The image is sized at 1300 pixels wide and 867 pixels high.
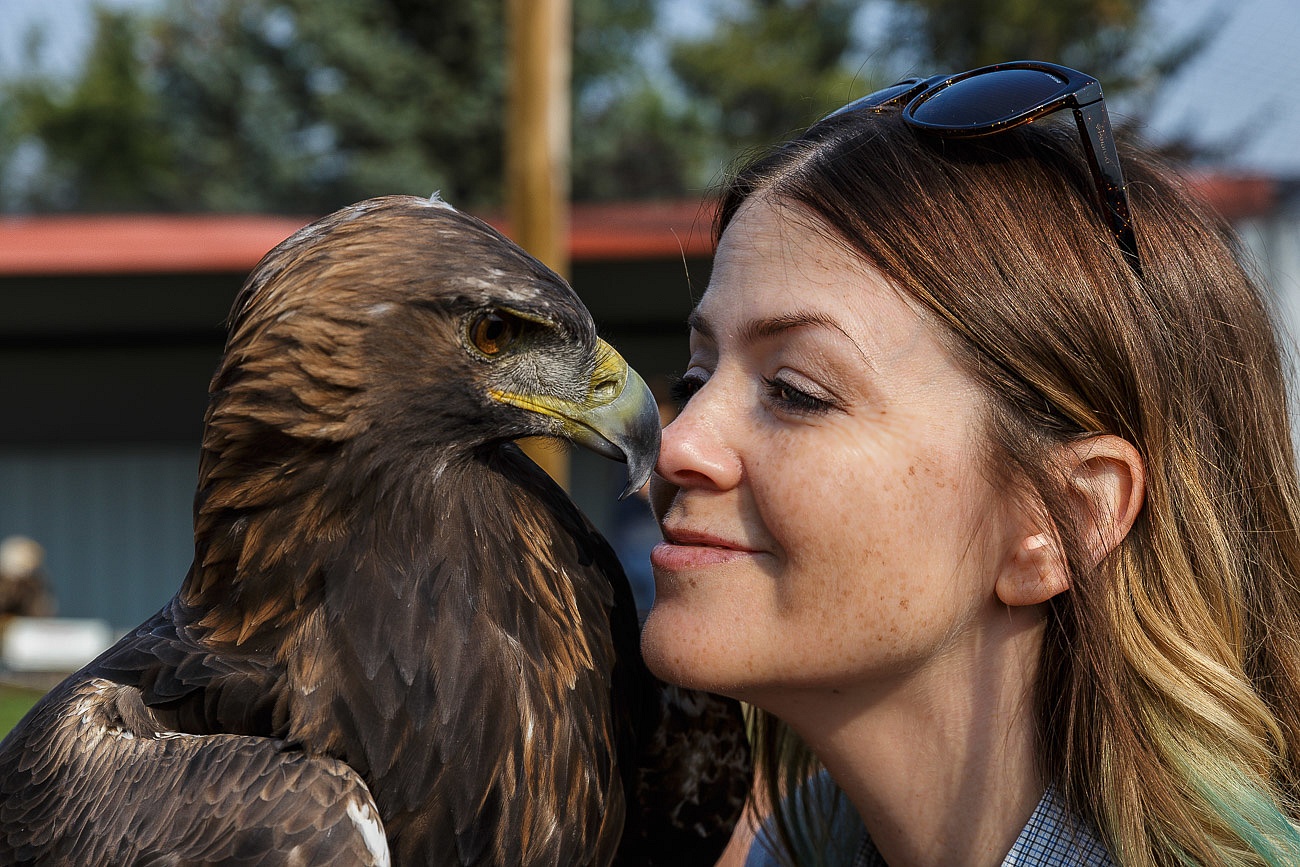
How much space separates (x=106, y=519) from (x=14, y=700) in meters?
4.76

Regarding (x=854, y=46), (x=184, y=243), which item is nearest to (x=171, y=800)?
(x=184, y=243)

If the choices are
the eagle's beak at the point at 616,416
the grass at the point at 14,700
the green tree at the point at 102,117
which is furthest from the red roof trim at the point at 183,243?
the green tree at the point at 102,117

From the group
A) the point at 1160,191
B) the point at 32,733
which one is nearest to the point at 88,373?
the point at 32,733

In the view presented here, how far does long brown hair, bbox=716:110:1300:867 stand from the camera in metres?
1.75

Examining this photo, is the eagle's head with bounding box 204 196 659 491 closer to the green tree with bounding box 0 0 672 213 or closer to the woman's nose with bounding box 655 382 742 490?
the woman's nose with bounding box 655 382 742 490

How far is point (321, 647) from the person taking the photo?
6.12ft

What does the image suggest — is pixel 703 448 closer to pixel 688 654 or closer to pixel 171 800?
pixel 688 654

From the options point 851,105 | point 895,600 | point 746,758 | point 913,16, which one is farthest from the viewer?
point 913,16

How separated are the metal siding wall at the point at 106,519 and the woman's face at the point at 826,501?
13.5 metres

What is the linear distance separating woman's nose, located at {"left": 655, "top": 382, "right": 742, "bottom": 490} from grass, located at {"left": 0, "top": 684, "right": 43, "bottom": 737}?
8.44 meters

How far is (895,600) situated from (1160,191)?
2.49 feet

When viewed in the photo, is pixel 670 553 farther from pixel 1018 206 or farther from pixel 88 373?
pixel 88 373

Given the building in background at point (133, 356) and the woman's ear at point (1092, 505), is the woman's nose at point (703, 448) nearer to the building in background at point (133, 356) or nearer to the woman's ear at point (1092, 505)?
the woman's ear at point (1092, 505)

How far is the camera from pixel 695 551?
1868 millimetres
